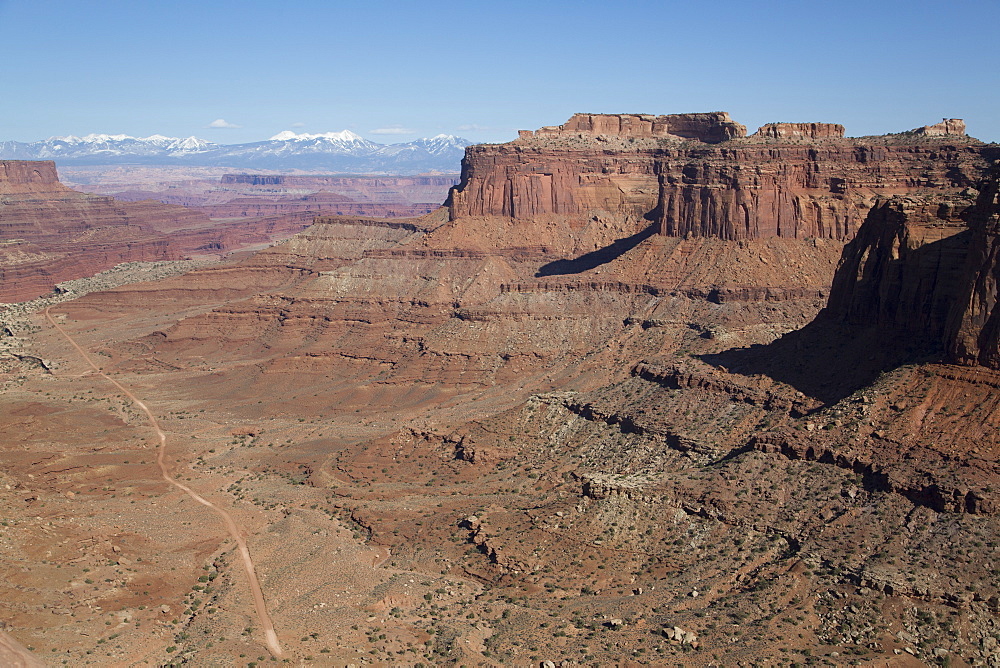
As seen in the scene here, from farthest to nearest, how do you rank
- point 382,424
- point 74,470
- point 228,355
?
point 228,355, point 382,424, point 74,470

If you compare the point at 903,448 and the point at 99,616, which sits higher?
the point at 903,448

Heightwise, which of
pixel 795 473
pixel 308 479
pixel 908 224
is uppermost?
pixel 908 224

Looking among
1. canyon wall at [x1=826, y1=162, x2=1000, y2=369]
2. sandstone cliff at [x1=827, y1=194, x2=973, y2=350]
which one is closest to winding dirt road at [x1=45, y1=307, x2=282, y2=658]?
canyon wall at [x1=826, y1=162, x2=1000, y2=369]

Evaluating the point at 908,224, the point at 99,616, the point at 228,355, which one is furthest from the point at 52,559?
the point at 228,355

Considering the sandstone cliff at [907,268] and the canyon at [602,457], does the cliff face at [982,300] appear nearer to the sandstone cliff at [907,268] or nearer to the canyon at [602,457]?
the canyon at [602,457]

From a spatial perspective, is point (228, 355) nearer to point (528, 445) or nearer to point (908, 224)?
point (528, 445)

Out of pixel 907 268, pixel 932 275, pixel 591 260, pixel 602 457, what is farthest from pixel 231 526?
pixel 591 260

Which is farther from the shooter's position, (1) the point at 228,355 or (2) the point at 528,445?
(1) the point at 228,355

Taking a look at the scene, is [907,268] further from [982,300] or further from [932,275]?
[982,300]

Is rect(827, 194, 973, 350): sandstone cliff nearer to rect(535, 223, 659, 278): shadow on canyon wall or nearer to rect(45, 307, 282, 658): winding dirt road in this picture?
rect(45, 307, 282, 658): winding dirt road
